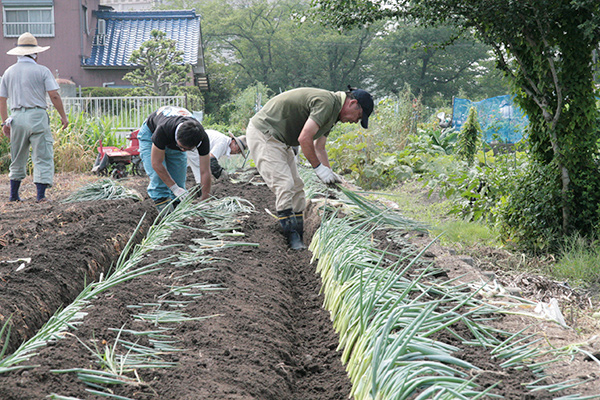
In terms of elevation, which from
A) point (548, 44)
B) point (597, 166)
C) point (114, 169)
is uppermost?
point (548, 44)

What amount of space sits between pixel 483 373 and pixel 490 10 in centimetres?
306

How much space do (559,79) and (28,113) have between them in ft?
17.9

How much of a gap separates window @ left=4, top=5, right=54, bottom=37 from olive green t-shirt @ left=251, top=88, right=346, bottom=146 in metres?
19.5

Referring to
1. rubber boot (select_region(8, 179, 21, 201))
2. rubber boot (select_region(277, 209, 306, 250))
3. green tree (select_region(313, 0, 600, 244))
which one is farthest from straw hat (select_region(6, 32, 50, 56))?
green tree (select_region(313, 0, 600, 244))

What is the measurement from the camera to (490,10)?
4.01 meters

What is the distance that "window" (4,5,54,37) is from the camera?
20781 mm

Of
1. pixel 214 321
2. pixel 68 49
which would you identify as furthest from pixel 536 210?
pixel 68 49

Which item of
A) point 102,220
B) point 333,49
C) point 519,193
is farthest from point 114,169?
point 333,49

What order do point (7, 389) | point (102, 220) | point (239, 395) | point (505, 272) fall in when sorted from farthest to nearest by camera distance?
point (102, 220), point (505, 272), point (239, 395), point (7, 389)

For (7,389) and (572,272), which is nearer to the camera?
(7,389)

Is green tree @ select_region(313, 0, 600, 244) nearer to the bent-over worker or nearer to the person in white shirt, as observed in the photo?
the bent-over worker

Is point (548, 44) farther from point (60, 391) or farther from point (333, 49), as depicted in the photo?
point (333, 49)

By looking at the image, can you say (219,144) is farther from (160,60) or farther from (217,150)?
(160,60)

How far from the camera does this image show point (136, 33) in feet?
72.2
